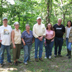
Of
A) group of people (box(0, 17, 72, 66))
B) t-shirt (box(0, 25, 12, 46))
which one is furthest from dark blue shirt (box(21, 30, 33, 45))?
t-shirt (box(0, 25, 12, 46))

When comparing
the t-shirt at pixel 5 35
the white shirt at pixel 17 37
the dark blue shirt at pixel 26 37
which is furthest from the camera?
the dark blue shirt at pixel 26 37

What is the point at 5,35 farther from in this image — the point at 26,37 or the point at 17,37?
the point at 26,37

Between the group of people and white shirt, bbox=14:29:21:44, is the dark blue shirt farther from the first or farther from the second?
white shirt, bbox=14:29:21:44

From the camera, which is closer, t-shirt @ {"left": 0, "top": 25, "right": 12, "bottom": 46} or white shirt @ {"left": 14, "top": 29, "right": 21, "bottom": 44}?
t-shirt @ {"left": 0, "top": 25, "right": 12, "bottom": 46}

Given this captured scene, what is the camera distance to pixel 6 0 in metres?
6.47

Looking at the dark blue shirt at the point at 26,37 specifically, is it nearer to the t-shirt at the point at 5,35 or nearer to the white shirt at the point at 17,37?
the white shirt at the point at 17,37

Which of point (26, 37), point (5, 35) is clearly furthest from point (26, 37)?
point (5, 35)

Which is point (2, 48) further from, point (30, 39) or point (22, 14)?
point (22, 14)

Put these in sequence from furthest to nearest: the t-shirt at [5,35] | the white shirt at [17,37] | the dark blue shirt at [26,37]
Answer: the dark blue shirt at [26,37], the white shirt at [17,37], the t-shirt at [5,35]

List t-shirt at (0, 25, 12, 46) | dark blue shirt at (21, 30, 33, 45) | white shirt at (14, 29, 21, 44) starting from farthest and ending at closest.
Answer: dark blue shirt at (21, 30, 33, 45), white shirt at (14, 29, 21, 44), t-shirt at (0, 25, 12, 46)

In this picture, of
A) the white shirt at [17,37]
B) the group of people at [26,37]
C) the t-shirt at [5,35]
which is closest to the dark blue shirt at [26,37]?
the group of people at [26,37]

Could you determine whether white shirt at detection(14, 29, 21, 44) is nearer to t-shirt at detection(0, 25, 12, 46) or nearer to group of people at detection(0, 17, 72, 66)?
group of people at detection(0, 17, 72, 66)

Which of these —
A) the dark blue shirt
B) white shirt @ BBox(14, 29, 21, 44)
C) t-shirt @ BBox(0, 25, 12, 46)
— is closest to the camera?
t-shirt @ BBox(0, 25, 12, 46)

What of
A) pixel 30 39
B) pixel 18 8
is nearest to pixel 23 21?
pixel 18 8
